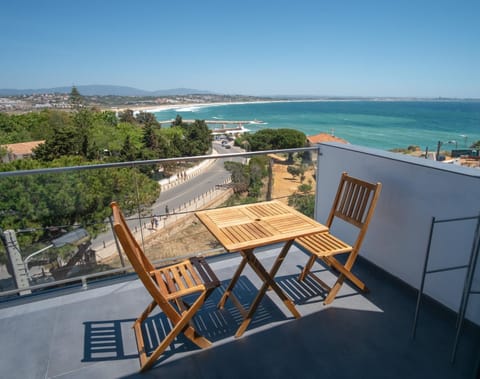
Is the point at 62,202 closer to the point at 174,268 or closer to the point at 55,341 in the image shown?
the point at 55,341

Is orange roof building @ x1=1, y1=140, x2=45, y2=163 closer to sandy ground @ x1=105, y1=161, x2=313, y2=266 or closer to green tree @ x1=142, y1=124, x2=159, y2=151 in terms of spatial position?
green tree @ x1=142, y1=124, x2=159, y2=151

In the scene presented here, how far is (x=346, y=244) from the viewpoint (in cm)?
246

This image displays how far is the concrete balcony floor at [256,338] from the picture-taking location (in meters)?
1.74

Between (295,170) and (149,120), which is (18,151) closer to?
(149,120)

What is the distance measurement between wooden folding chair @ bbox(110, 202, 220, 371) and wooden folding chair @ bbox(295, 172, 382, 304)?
3.04ft

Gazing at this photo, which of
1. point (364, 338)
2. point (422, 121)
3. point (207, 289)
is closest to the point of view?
point (207, 289)

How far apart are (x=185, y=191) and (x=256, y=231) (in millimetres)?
1713

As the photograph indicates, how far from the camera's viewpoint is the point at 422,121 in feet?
263

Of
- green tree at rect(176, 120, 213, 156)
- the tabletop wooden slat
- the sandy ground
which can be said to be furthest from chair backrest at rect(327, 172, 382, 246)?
green tree at rect(176, 120, 213, 156)

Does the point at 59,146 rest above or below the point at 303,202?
below

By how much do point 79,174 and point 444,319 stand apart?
3.23m

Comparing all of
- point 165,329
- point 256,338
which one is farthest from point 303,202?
point 165,329

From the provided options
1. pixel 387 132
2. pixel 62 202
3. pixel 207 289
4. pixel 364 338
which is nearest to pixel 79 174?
pixel 62 202

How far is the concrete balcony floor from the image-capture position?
1.74 metres
